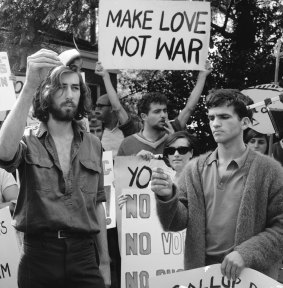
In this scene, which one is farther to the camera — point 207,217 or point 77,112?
point 77,112

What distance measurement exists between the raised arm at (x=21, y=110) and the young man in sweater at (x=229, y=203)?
69 cm

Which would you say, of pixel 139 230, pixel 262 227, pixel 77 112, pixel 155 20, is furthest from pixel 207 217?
pixel 155 20

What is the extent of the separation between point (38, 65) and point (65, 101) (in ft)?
1.36

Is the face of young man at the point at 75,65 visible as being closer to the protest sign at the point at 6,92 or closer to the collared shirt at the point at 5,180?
the collared shirt at the point at 5,180

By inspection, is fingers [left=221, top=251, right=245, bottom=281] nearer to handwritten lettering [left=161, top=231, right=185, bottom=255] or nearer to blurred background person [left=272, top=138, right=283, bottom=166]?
handwritten lettering [left=161, top=231, right=185, bottom=255]

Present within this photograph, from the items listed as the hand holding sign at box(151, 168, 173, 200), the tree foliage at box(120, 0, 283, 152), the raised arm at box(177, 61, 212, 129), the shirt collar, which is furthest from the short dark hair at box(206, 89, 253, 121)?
the tree foliage at box(120, 0, 283, 152)

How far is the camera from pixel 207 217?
312cm

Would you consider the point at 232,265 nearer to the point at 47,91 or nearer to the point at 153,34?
the point at 47,91

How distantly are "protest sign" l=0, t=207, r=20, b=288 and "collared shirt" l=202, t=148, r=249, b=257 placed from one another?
A: 2.10 metres

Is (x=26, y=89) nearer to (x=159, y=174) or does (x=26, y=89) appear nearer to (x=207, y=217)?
(x=159, y=174)

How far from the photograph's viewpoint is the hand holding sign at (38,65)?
2.96 m

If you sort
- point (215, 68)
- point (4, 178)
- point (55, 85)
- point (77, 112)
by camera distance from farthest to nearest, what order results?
point (215, 68) < point (4, 178) < point (77, 112) < point (55, 85)

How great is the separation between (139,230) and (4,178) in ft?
3.54

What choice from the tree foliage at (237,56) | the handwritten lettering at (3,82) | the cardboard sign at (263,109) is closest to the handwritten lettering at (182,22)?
the cardboard sign at (263,109)
